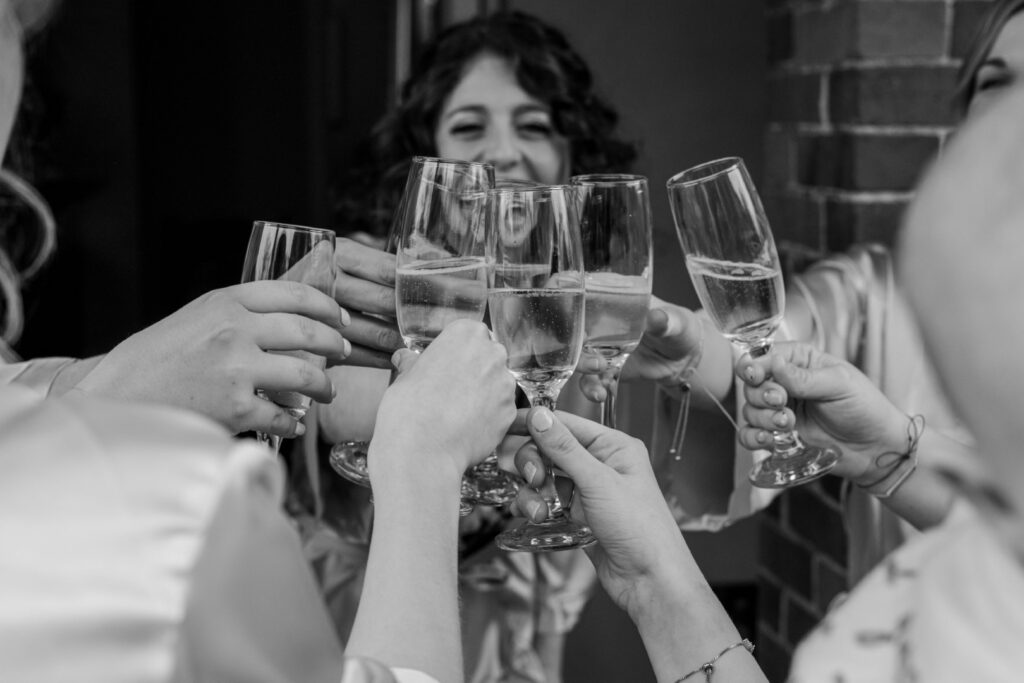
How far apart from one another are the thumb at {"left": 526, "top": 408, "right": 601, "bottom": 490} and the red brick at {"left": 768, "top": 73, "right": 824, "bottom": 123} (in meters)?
1.31

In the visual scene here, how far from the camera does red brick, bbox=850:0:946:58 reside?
78.8 inches

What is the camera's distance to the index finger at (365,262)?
137cm

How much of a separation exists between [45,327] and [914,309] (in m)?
4.11

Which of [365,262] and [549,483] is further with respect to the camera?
[365,262]

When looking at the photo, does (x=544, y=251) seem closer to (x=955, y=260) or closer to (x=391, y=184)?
(x=955, y=260)

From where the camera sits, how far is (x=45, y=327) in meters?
4.16

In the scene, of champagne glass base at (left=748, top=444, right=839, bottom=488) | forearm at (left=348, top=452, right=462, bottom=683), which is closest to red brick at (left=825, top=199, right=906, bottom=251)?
champagne glass base at (left=748, top=444, right=839, bottom=488)

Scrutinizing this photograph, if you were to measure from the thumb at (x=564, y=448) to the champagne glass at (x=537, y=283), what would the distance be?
0.10 metres

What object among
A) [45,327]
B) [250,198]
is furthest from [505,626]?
[250,198]

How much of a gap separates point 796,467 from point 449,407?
56 cm

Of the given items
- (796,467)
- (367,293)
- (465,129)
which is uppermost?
(465,129)

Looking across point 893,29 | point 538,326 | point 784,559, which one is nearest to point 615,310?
point 538,326

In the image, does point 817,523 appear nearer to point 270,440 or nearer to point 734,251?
point 734,251

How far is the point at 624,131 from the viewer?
289cm
